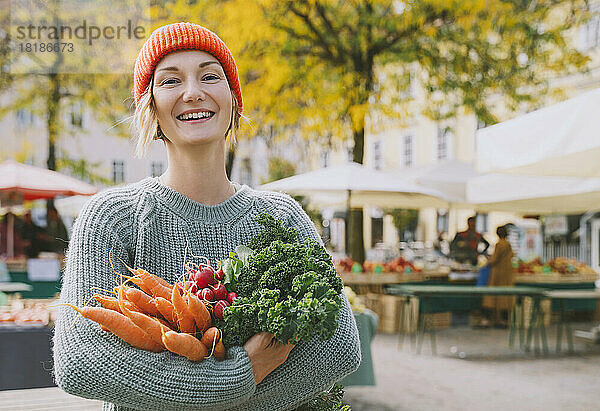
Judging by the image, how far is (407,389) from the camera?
288 inches

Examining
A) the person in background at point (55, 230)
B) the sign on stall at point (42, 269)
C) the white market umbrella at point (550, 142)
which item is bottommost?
the sign on stall at point (42, 269)

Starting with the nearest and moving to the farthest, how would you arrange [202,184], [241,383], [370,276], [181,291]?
[241,383] → [181,291] → [202,184] → [370,276]

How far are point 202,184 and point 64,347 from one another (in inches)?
21.5

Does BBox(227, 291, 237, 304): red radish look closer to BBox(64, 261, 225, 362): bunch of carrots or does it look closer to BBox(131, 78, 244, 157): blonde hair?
BBox(64, 261, 225, 362): bunch of carrots

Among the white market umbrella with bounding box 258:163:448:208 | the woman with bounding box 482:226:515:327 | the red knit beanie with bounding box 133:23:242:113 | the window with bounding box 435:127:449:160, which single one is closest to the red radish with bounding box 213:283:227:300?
the red knit beanie with bounding box 133:23:242:113

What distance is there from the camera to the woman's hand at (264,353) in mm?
1396

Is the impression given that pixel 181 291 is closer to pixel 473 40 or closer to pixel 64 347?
pixel 64 347

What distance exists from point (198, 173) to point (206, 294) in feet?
1.30

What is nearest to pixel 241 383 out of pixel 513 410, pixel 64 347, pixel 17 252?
pixel 64 347

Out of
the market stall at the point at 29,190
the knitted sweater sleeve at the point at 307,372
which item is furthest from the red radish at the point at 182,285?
the market stall at the point at 29,190

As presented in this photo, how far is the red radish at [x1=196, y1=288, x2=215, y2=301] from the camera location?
146 cm

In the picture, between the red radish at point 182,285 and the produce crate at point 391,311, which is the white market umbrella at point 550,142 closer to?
the produce crate at point 391,311

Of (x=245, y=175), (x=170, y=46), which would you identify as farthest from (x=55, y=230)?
(x=245, y=175)

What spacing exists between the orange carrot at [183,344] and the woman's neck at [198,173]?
1.53 feet
